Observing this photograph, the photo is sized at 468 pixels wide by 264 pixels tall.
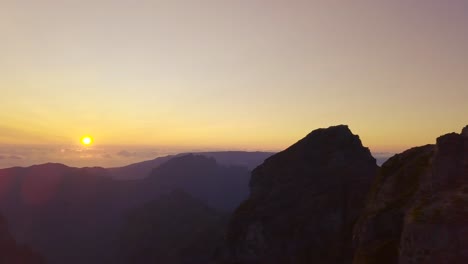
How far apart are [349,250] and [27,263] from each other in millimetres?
126571

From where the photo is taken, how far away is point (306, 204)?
101250mm

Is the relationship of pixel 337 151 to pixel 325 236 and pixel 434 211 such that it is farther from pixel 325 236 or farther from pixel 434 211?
pixel 434 211

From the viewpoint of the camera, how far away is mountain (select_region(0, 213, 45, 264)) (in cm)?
15031

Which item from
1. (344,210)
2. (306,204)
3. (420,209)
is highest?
(420,209)

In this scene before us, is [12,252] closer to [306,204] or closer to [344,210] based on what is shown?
[306,204]

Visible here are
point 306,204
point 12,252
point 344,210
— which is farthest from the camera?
point 12,252

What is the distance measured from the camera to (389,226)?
1633 inches

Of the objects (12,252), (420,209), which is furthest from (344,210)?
(12,252)

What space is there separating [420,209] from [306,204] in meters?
69.7

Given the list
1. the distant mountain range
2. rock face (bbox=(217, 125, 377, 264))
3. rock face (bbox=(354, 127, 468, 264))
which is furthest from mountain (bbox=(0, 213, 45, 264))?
rock face (bbox=(354, 127, 468, 264))

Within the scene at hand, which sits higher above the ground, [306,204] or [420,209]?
[420,209]

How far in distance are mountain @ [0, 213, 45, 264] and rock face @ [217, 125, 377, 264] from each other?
3537 inches

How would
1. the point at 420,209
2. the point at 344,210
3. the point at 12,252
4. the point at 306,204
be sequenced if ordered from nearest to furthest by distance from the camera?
the point at 420,209 → the point at 344,210 → the point at 306,204 → the point at 12,252

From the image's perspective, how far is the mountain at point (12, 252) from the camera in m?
150
